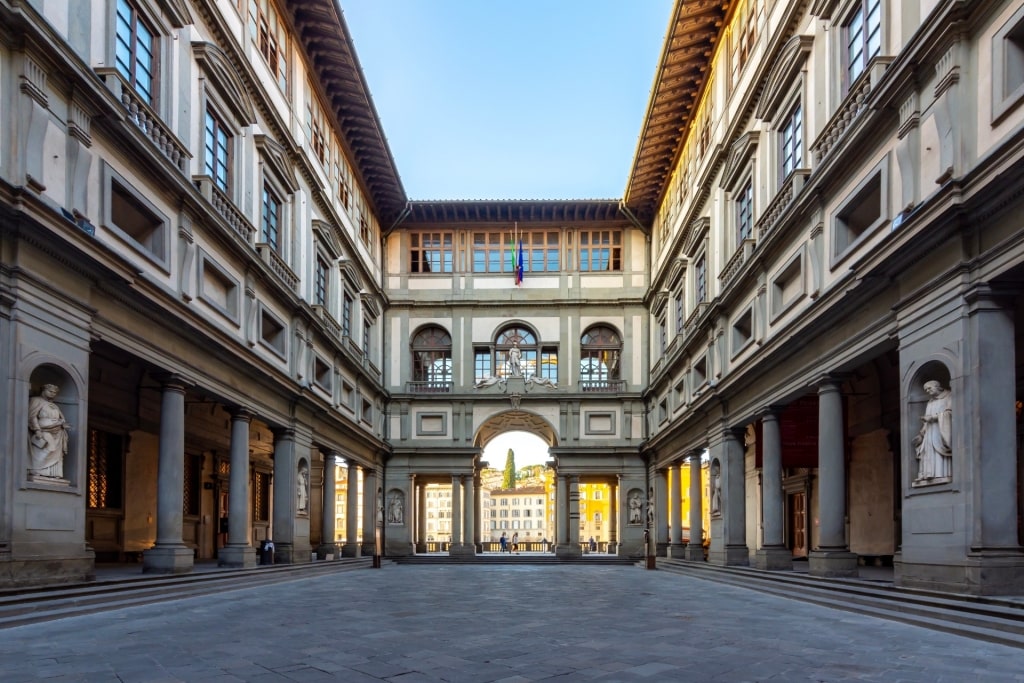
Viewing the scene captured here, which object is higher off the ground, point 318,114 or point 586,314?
point 318,114

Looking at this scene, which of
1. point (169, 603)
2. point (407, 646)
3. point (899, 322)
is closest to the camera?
point (407, 646)

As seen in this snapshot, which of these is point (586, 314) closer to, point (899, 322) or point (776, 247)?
point (776, 247)

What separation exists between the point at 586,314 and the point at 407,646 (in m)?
36.2

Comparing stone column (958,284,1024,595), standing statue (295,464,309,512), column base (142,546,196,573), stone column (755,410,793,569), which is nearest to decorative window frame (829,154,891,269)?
stone column (958,284,1024,595)

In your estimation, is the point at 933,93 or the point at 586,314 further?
the point at 586,314

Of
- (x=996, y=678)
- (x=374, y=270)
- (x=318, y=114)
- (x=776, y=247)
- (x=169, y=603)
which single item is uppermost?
(x=318, y=114)

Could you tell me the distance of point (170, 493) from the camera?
18859mm

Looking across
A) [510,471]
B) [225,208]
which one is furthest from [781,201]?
[510,471]

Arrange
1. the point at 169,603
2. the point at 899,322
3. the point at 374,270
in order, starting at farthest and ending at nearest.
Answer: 1. the point at 374,270
2. the point at 169,603
3. the point at 899,322

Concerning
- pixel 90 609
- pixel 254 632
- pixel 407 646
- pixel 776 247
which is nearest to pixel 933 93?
pixel 776 247

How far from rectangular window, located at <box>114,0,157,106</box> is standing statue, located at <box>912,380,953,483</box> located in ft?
50.5

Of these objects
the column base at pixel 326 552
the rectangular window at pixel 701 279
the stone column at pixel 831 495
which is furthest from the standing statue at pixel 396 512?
the stone column at pixel 831 495

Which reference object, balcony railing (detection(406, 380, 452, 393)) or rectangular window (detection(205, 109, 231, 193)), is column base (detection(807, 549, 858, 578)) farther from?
balcony railing (detection(406, 380, 452, 393))

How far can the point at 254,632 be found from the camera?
40.1 ft
